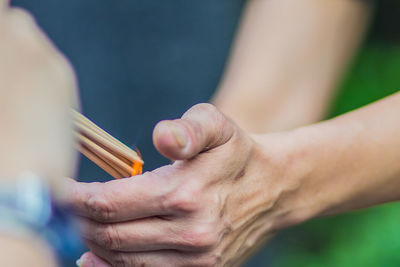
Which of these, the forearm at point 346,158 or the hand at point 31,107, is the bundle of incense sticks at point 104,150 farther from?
the forearm at point 346,158

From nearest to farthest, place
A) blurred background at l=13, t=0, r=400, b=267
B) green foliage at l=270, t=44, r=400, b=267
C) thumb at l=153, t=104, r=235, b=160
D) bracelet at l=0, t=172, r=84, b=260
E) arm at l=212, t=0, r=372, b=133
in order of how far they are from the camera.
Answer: bracelet at l=0, t=172, r=84, b=260
thumb at l=153, t=104, r=235, b=160
arm at l=212, t=0, r=372, b=133
blurred background at l=13, t=0, r=400, b=267
green foliage at l=270, t=44, r=400, b=267

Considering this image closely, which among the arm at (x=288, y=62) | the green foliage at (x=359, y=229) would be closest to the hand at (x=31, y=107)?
the arm at (x=288, y=62)

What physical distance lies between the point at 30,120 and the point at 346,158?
522mm

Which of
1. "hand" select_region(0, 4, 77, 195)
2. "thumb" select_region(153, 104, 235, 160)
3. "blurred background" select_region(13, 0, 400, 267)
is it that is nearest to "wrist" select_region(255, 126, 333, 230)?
"thumb" select_region(153, 104, 235, 160)

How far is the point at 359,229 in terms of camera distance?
1.46 metres

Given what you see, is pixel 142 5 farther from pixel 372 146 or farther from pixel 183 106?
pixel 372 146

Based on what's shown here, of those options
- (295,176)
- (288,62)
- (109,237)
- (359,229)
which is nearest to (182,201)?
(109,237)

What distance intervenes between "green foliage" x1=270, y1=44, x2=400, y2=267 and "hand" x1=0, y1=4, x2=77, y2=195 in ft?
3.97

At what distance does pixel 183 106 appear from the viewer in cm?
135

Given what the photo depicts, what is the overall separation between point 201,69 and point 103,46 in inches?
11.5

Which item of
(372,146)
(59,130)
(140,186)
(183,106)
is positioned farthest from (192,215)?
(183,106)

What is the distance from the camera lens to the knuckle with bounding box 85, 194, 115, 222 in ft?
1.83

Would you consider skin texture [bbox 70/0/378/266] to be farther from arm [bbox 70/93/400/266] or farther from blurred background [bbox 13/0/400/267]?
blurred background [bbox 13/0/400/267]

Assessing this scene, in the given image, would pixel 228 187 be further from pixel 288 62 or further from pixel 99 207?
pixel 288 62
